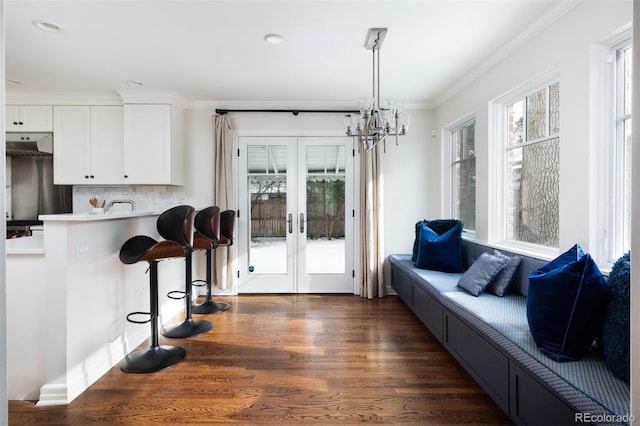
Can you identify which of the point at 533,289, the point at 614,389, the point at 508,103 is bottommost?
the point at 614,389

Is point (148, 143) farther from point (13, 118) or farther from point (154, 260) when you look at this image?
point (154, 260)

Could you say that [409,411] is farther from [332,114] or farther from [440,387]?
[332,114]

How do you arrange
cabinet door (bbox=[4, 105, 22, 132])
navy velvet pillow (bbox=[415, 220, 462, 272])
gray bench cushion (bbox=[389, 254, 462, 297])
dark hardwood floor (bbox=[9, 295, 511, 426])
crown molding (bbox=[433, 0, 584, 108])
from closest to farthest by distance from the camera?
dark hardwood floor (bbox=[9, 295, 511, 426]), crown molding (bbox=[433, 0, 584, 108]), gray bench cushion (bbox=[389, 254, 462, 297]), navy velvet pillow (bbox=[415, 220, 462, 272]), cabinet door (bbox=[4, 105, 22, 132])

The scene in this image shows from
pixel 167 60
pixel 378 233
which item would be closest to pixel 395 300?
pixel 378 233

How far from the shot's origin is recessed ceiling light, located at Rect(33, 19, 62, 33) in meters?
2.62

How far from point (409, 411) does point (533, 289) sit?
3.44ft

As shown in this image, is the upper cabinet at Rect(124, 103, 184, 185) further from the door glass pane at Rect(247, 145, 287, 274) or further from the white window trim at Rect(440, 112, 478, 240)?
the white window trim at Rect(440, 112, 478, 240)

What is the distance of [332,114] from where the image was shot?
4723mm

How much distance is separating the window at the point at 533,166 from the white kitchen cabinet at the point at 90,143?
15.0ft

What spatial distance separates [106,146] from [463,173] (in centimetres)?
458

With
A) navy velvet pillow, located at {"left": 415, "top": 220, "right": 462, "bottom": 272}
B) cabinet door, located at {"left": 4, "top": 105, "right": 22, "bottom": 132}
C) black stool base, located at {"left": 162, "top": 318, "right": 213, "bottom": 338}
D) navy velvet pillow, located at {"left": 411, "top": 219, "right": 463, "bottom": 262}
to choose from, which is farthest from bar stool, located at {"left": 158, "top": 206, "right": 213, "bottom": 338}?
cabinet door, located at {"left": 4, "top": 105, "right": 22, "bottom": 132}

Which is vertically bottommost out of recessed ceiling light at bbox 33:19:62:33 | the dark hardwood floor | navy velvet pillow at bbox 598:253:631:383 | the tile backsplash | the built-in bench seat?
the dark hardwood floor

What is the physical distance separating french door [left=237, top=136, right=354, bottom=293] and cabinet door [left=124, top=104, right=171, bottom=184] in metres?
0.96

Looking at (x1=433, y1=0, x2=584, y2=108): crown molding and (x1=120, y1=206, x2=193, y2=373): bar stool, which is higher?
(x1=433, y1=0, x2=584, y2=108): crown molding
